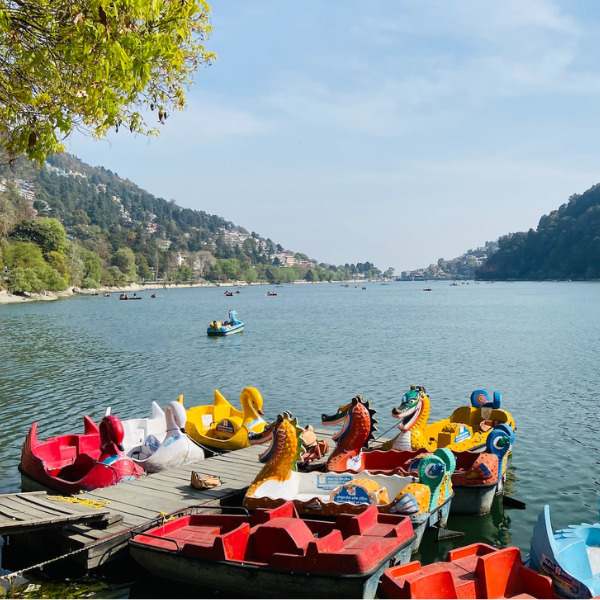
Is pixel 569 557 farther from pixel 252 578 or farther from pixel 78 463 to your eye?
pixel 78 463

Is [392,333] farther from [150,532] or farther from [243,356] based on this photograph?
[150,532]

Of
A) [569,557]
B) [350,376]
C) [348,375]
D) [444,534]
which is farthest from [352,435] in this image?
[348,375]

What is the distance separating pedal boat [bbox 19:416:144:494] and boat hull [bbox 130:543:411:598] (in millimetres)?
3215

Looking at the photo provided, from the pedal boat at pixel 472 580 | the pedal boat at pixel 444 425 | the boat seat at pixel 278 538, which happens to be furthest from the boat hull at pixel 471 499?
the boat seat at pixel 278 538

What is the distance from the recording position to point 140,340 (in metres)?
48.2

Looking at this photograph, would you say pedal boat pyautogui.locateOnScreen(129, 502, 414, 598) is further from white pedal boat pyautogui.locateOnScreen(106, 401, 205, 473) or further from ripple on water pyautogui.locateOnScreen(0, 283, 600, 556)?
ripple on water pyautogui.locateOnScreen(0, 283, 600, 556)

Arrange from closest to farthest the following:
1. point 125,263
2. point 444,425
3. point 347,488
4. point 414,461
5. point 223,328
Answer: point 347,488 < point 414,461 < point 444,425 < point 223,328 < point 125,263

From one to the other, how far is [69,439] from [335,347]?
29.3 metres

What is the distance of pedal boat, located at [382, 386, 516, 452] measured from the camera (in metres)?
14.6

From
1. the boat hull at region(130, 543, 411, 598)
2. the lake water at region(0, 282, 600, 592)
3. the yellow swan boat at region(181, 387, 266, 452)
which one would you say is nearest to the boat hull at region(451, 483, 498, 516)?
the lake water at region(0, 282, 600, 592)

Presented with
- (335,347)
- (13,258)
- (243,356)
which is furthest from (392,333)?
(13,258)

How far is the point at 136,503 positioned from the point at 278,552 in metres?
3.65

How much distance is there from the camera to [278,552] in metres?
9.66

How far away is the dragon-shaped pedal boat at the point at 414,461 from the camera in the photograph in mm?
13266
